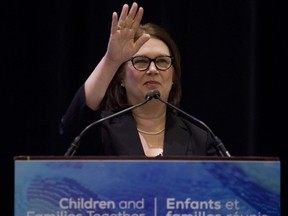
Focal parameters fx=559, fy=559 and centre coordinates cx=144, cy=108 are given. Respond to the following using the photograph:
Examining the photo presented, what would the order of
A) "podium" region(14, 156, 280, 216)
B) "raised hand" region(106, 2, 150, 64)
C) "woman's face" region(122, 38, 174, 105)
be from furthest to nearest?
"woman's face" region(122, 38, 174, 105) → "raised hand" region(106, 2, 150, 64) → "podium" region(14, 156, 280, 216)

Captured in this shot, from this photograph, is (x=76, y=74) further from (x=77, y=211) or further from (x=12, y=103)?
(x=77, y=211)

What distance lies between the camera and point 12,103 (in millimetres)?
2193

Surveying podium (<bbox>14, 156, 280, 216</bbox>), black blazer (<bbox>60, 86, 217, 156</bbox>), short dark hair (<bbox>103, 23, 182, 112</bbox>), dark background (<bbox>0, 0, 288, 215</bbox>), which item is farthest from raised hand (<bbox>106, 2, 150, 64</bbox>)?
dark background (<bbox>0, 0, 288, 215</bbox>)

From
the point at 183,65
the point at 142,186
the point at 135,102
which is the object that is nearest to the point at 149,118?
the point at 135,102

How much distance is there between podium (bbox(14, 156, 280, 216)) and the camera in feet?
3.16

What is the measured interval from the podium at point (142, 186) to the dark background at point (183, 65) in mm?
1225

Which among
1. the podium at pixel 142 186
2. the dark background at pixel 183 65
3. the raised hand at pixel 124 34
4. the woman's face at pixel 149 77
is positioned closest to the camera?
the podium at pixel 142 186

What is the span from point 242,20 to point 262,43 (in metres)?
0.13

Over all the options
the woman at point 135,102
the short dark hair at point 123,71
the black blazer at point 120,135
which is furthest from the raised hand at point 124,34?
the short dark hair at point 123,71

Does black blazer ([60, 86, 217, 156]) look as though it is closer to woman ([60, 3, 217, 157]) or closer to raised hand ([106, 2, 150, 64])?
woman ([60, 3, 217, 157])

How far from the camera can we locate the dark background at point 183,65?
2.20 m

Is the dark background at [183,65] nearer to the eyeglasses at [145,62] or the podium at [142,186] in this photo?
the eyeglasses at [145,62]

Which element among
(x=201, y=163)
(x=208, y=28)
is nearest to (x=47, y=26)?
(x=208, y=28)

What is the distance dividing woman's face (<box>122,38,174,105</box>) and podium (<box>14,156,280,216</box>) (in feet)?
1.90
